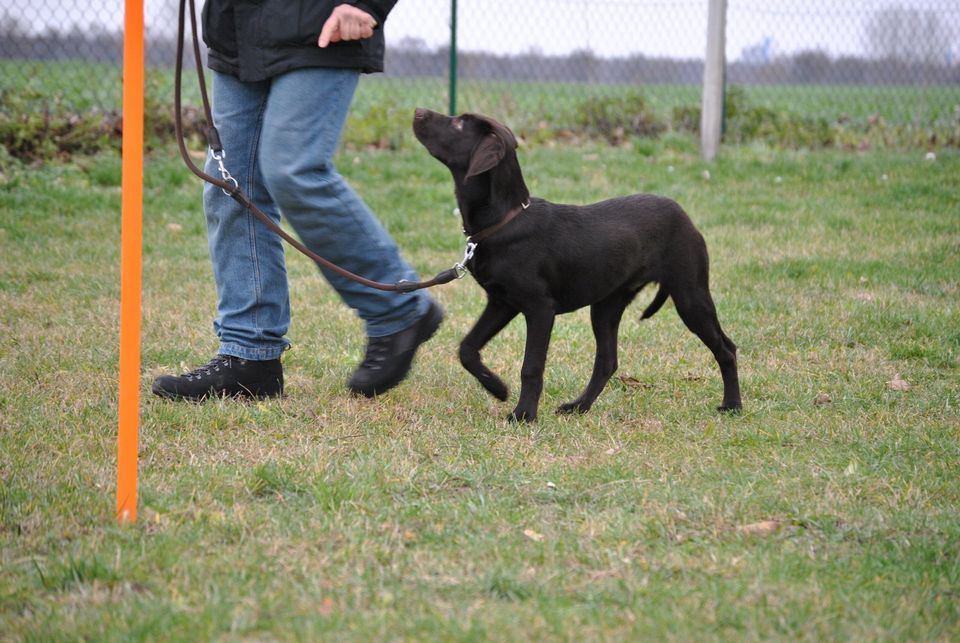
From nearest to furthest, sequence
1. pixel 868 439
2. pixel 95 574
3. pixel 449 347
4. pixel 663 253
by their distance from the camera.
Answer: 1. pixel 95 574
2. pixel 868 439
3. pixel 663 253
4. pixel 449 347

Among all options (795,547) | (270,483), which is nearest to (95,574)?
(270,483)

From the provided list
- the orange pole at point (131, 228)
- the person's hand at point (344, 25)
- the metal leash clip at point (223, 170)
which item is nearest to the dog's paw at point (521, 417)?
the metal leash clip at point (223, 170)

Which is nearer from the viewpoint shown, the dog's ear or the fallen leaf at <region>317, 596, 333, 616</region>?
the fallen leaf at <region>317, 596, 333, 616</region>

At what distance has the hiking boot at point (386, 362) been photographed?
4.02 metres

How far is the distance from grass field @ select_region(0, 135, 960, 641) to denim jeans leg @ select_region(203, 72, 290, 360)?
287 mm

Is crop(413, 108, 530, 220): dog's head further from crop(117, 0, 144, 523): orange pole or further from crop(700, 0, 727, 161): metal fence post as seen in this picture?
crop(700, 0, 727, 161): metal fence post

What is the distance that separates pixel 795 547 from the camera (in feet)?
9.13

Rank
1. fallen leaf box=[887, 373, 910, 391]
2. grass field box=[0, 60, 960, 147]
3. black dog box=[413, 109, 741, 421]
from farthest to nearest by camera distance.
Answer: grass field box=[0, 60, 960, 147] → fallen leaf box=[887, 373, 910, 391] → black dog box=[413, 109, 741, 421]

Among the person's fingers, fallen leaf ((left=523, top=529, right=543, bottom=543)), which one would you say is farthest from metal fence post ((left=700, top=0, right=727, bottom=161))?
fallen leaf ((left=523, top=529, right=543, bottom=543))

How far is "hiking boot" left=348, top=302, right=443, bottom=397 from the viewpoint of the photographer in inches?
158

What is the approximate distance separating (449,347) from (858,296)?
7.83 feet

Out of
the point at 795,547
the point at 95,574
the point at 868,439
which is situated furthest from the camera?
the point at 868,439

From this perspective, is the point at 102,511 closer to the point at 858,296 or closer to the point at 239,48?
the point at 239,48

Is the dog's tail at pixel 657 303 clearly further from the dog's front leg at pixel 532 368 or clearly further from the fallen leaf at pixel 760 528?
the fallen leaf at pixel 760 528
